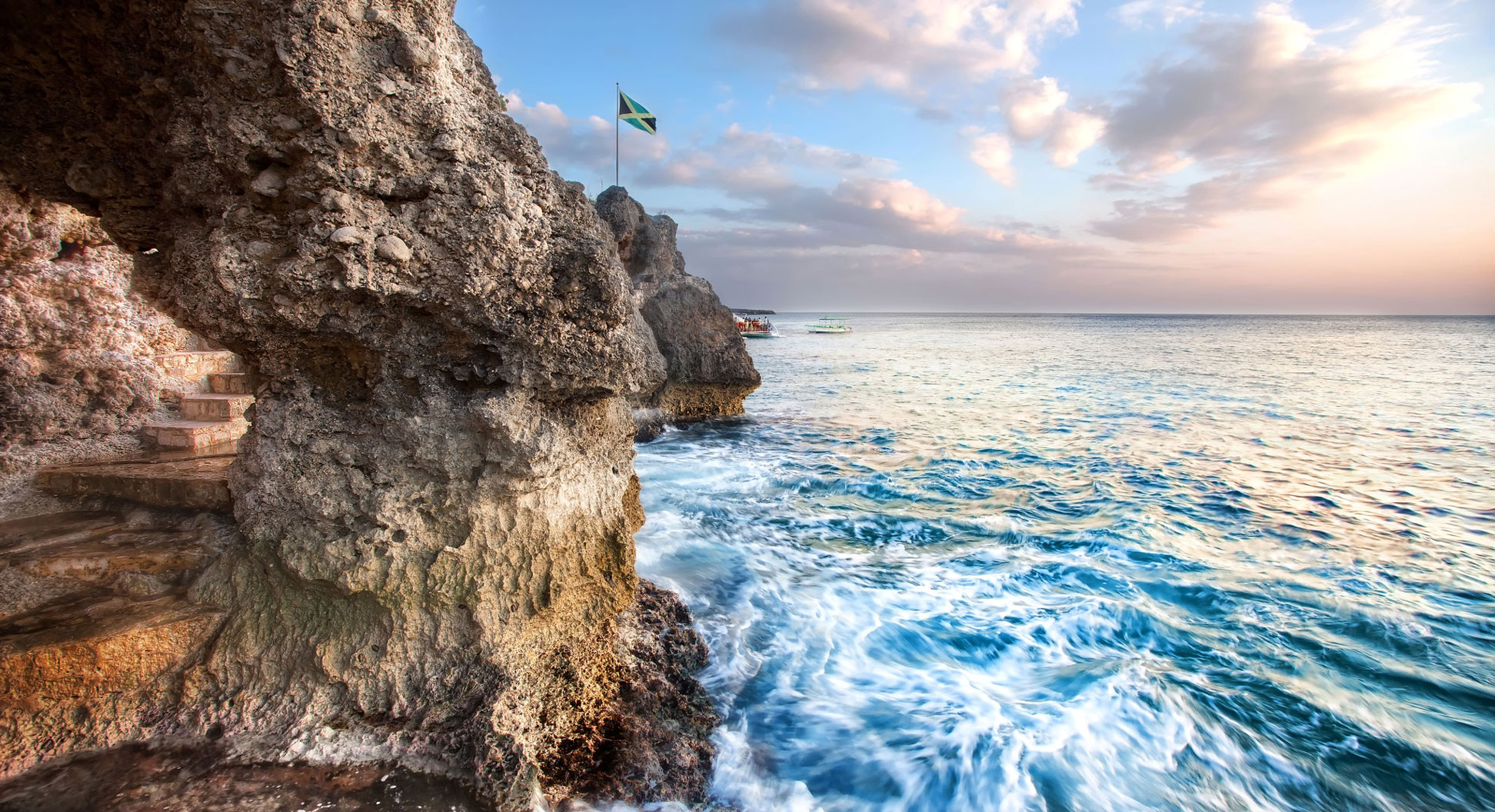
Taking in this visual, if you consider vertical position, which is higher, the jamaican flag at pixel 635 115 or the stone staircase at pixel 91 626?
the jamaican flag at pixel 635 115

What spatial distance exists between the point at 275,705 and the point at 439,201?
2.69m

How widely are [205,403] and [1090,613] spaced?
805cm

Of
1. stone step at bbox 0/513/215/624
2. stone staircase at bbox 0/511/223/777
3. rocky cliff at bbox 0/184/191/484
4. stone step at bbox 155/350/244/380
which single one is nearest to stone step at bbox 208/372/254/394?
stone step at bbox 155/350/244/380

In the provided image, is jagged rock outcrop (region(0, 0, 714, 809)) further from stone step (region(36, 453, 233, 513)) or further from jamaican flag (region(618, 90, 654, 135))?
jamaican flag (region(618, 90, 654, 135))

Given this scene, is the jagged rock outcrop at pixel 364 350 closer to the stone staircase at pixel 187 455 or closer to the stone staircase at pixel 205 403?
the stone staircase at pixel 187 455

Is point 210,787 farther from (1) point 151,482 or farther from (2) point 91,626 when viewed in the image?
(1) point 151,482

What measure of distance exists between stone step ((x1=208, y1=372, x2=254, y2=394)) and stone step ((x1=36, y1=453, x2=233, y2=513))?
1330 millimetres

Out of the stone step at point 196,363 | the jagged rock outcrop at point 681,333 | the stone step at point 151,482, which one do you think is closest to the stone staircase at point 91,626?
the stone step at point 151,482

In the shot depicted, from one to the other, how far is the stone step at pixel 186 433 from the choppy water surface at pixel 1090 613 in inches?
153

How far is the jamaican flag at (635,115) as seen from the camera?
11852 mm

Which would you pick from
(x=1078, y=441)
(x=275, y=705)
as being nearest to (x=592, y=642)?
(x=275, y=705)

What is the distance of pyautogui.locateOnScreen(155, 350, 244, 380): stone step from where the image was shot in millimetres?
5629

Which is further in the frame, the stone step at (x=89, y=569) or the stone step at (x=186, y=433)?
the stone step at (x=186, y=433)

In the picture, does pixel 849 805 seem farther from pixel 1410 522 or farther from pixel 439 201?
pixel 1410 522
